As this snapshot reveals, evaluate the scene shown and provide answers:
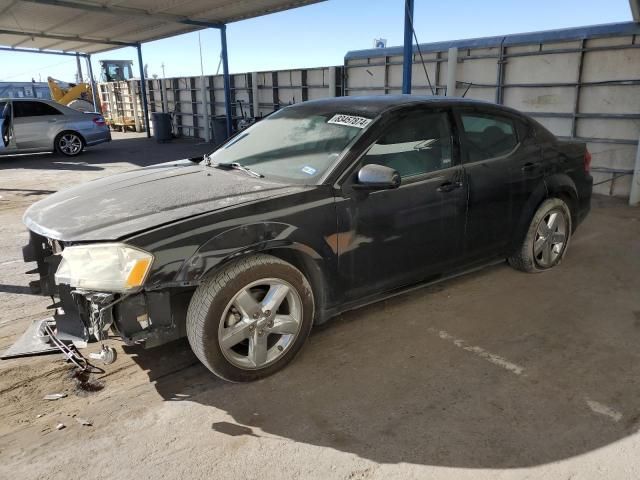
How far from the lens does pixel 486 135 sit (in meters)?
3.98

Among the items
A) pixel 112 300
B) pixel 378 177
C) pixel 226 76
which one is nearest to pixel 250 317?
pixel 112 300

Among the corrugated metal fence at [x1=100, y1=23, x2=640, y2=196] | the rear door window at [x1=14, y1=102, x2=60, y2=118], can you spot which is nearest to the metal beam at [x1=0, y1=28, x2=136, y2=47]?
the rear door window at [x1=14, y1=102, x2=60, y2=118]

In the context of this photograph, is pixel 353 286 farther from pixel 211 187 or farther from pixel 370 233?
pixel 211 187

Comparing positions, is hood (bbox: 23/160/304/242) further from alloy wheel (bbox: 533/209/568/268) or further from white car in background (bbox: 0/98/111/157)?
white car in background (bbox: 0/98/111/157)

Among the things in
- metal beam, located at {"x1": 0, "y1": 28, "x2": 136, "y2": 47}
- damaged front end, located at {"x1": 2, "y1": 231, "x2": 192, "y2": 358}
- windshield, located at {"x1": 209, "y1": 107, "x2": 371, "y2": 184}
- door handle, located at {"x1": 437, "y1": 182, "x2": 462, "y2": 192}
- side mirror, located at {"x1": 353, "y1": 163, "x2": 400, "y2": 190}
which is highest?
metal beam, located at {"x1": 0, "y1": 28, "x2": 136, "y2": 47}

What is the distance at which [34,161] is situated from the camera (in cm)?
1359

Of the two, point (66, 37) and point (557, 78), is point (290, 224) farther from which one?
point (66, 37)


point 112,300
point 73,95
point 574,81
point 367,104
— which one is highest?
point 73,95

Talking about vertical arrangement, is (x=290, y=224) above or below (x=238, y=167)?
below

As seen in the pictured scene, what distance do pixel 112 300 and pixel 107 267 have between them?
165 millimetres

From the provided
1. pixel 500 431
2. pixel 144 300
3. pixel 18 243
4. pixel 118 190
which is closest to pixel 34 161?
pixel 18 243

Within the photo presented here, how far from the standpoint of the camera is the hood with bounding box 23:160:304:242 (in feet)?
8.66

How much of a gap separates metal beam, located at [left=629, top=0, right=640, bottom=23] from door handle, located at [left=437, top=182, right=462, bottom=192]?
5.40m

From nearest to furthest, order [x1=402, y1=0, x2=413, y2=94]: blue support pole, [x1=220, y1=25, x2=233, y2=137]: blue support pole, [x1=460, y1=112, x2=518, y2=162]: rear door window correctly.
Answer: [x1=460, y1=112, x2=518, y2=162]: rear door window < [x1=402, y1=0, x2=413, y2=94]: blue support pole < [x1=220, y1=25, x2=233, y2=137]: blue support pole
